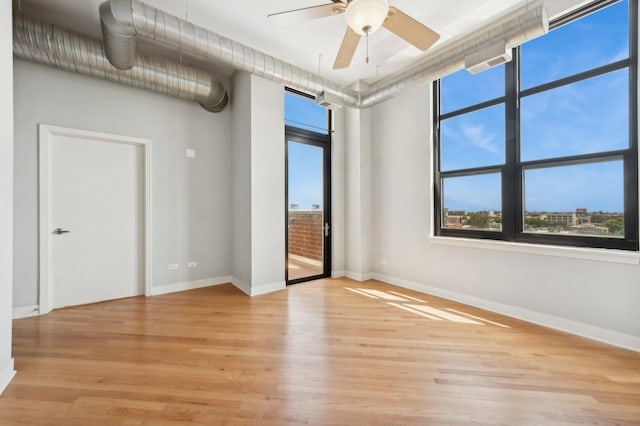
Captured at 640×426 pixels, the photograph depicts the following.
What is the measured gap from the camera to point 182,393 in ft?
5.65

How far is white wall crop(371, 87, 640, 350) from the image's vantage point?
238 centimetres

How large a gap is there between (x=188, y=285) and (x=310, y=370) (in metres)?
2.81

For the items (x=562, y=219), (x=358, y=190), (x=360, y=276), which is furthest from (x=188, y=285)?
(x=562, y=219)

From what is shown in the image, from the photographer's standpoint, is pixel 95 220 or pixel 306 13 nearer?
pixel 306 13

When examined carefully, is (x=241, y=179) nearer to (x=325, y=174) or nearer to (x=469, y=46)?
(x=325, y=174)

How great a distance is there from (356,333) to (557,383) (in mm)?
1523

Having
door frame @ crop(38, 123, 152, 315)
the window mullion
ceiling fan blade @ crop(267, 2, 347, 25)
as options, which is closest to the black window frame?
ceiling fan blade @ crop(267, 2, 347, 25)

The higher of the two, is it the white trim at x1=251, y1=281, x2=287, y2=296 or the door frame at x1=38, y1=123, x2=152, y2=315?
the door frame at x1=38, y1=123, x2=152, y2=315

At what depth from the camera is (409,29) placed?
207 cm

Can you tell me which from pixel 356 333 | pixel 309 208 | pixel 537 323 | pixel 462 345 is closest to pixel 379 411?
pixel 356 333

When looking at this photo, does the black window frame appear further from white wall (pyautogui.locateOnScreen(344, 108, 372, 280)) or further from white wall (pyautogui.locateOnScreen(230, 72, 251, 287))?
white wall (pyautogui.locateOnScreen(230, 72, 251, 287))

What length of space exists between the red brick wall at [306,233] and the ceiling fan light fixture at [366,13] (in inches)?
115

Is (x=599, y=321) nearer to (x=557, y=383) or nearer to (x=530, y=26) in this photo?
(x=557, y=383)

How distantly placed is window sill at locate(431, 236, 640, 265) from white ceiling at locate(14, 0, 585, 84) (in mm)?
2434
